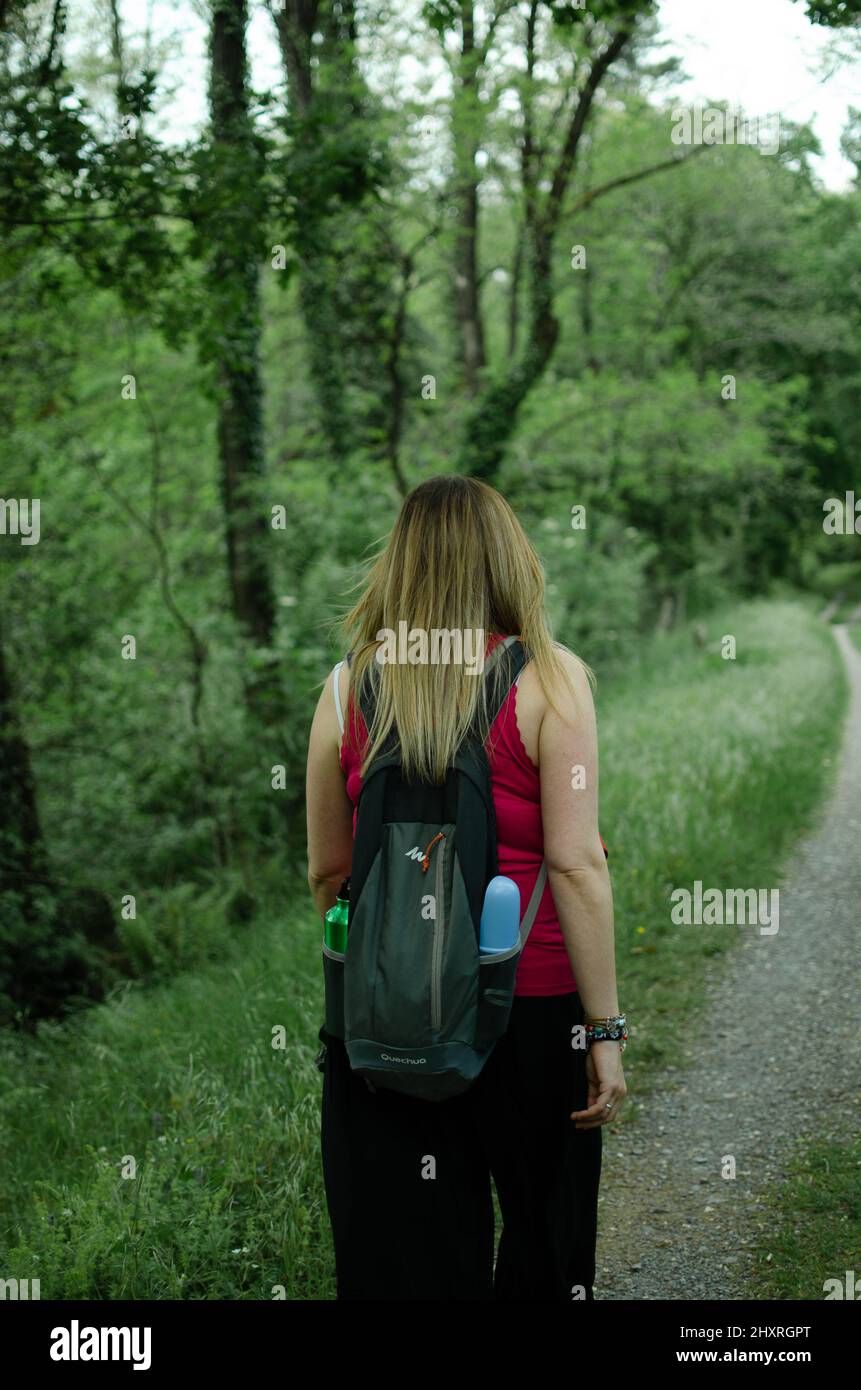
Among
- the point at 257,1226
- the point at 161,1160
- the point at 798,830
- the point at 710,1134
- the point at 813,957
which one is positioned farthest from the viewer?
the point at 798,830

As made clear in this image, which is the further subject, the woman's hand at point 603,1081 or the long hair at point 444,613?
the woman's hand at point 603,1081

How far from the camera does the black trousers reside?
7.55ft

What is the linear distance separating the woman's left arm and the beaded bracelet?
0.65 metres

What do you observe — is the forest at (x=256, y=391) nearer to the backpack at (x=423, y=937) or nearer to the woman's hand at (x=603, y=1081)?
the backpack at (x=423, y=937)

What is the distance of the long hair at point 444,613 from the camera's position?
2.20 meters

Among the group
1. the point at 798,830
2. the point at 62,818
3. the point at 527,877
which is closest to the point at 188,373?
the point at 62,818

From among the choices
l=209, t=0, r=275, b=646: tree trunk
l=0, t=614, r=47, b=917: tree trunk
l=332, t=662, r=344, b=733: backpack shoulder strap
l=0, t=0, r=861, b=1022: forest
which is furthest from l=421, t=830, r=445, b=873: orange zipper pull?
l=0, t=614, r=47, b=917: tree trunk

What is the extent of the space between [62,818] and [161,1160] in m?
6.62

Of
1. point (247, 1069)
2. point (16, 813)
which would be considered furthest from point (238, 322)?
point (247, 1069)

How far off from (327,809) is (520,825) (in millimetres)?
473

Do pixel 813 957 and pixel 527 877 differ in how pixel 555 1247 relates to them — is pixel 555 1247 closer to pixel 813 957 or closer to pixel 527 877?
pixel 527 877

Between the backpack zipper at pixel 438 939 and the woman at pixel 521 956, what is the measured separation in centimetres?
16

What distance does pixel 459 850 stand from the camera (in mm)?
2127

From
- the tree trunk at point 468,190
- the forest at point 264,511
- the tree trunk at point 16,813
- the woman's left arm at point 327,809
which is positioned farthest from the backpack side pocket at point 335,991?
the tree trunk at point 16,813
